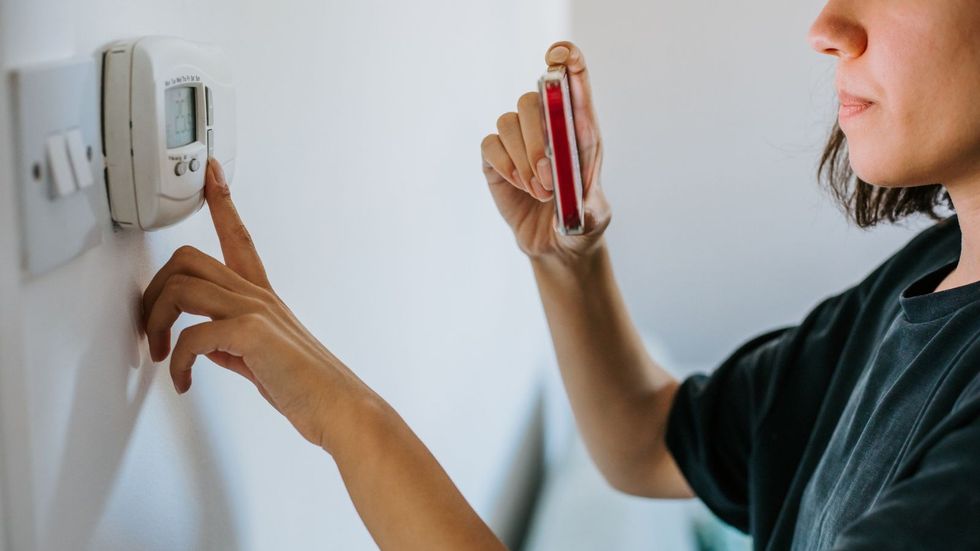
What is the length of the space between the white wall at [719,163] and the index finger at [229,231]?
1.95 metres

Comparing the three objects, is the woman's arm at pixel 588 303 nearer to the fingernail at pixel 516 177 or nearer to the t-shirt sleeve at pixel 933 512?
the fingernail at pixel 516 177

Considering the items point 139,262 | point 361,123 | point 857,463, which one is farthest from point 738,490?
point 139,262

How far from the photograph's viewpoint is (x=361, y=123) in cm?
82

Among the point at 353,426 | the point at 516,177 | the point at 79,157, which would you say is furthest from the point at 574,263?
the point at 79,157

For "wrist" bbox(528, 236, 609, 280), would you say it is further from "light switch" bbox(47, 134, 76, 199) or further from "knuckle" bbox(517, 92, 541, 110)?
"light switch" bbox(47, 134, 76, 199)

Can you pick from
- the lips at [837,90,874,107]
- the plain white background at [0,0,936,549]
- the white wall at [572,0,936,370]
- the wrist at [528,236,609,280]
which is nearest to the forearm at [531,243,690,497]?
the wrist at [528,236,609,280]

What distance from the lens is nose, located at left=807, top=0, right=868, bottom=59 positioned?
2.36 ft

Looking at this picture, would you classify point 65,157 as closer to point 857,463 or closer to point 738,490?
point 857,463

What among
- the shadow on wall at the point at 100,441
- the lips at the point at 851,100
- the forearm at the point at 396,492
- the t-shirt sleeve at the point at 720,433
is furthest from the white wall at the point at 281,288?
the lips at the point at 851,100

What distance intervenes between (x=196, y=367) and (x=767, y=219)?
79.4 inches

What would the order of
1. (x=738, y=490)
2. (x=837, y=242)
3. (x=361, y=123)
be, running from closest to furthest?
(x=361, y=123)
(x=738, y=490)
(x=837, y=242)

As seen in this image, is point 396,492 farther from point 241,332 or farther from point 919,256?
point 919,256

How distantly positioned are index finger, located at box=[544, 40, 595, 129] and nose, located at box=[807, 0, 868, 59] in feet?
0.56

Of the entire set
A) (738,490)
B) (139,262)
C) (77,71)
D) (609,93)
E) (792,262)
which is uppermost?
(77,71)
